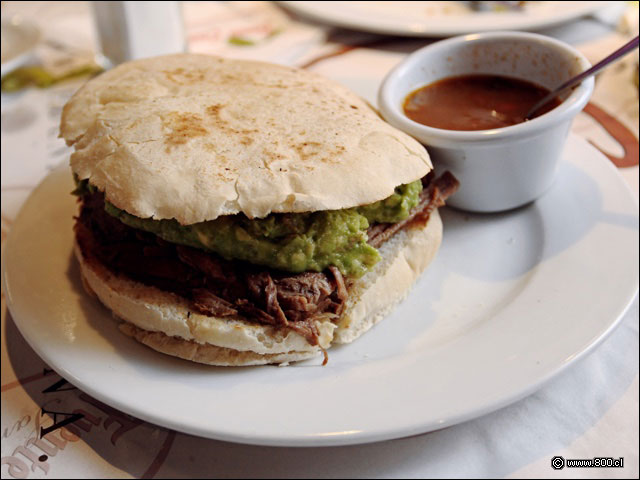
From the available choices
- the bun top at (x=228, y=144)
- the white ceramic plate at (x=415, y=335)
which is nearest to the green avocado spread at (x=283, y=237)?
the bun top at (x=228, y=144)

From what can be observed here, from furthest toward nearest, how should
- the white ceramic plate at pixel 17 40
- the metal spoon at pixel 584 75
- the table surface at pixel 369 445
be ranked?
the white ceramic plate at pixel 17 40
the metal spoon at pixel 584 75
the table surface at pixel 369 445

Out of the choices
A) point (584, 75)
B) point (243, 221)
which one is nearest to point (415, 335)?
point (243, 221)

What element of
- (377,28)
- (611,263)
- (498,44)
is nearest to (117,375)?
(611,263)

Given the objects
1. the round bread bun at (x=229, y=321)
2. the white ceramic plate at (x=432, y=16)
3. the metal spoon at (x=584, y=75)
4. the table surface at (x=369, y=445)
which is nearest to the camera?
the table surface at (x=369, y=445)

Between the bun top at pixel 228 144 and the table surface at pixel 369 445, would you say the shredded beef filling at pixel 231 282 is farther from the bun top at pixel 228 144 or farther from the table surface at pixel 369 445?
the table surface at pixel 369 445

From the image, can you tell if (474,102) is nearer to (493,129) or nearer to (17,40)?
(493,129)

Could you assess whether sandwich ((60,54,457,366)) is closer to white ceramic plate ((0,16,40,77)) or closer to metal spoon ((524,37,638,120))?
metal spoon ((524,37,638,120))
